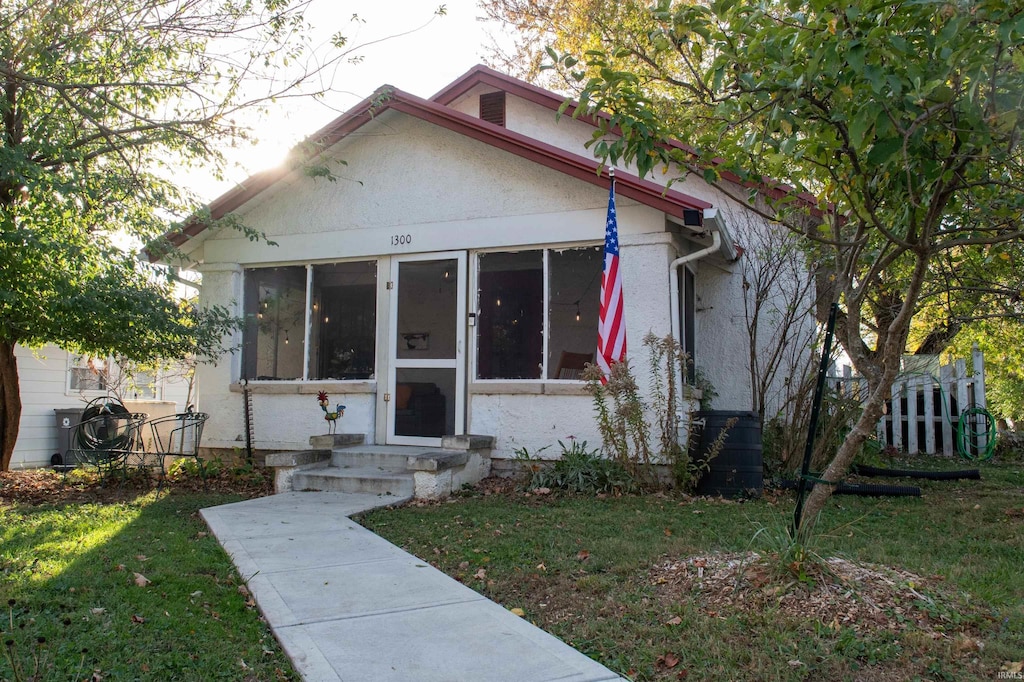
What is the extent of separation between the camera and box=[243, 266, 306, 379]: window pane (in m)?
9.98

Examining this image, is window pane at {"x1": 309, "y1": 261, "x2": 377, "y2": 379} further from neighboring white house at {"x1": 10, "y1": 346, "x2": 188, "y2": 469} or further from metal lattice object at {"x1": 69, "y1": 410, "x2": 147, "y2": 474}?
neighboring white house at {"x1": 10, "y1": 346, "x2": 188, "y2": 469}

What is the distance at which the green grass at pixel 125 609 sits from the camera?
322 cm

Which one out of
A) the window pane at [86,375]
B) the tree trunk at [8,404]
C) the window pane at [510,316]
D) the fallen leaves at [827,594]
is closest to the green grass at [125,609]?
the fallen leaves at [827,594]

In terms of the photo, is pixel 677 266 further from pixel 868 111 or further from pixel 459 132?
pixel 868 111

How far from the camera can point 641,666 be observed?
3363 mm

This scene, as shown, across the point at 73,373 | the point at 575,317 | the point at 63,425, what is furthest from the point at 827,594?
the point at 73,373

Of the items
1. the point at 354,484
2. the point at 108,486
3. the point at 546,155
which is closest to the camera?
the point at 354,484

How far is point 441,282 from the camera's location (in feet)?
30.8


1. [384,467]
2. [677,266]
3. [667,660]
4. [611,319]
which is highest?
[677,266]

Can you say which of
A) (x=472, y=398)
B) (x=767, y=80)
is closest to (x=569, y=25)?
(x=472, y=398)

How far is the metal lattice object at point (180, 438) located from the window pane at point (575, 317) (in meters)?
3.94

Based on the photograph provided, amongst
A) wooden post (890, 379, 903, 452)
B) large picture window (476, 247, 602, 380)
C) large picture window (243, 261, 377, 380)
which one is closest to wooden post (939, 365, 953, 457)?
wooden post (890, 379, 903, 452)

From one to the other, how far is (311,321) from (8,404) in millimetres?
4098

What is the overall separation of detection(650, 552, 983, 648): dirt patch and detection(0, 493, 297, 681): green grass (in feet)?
7.55
